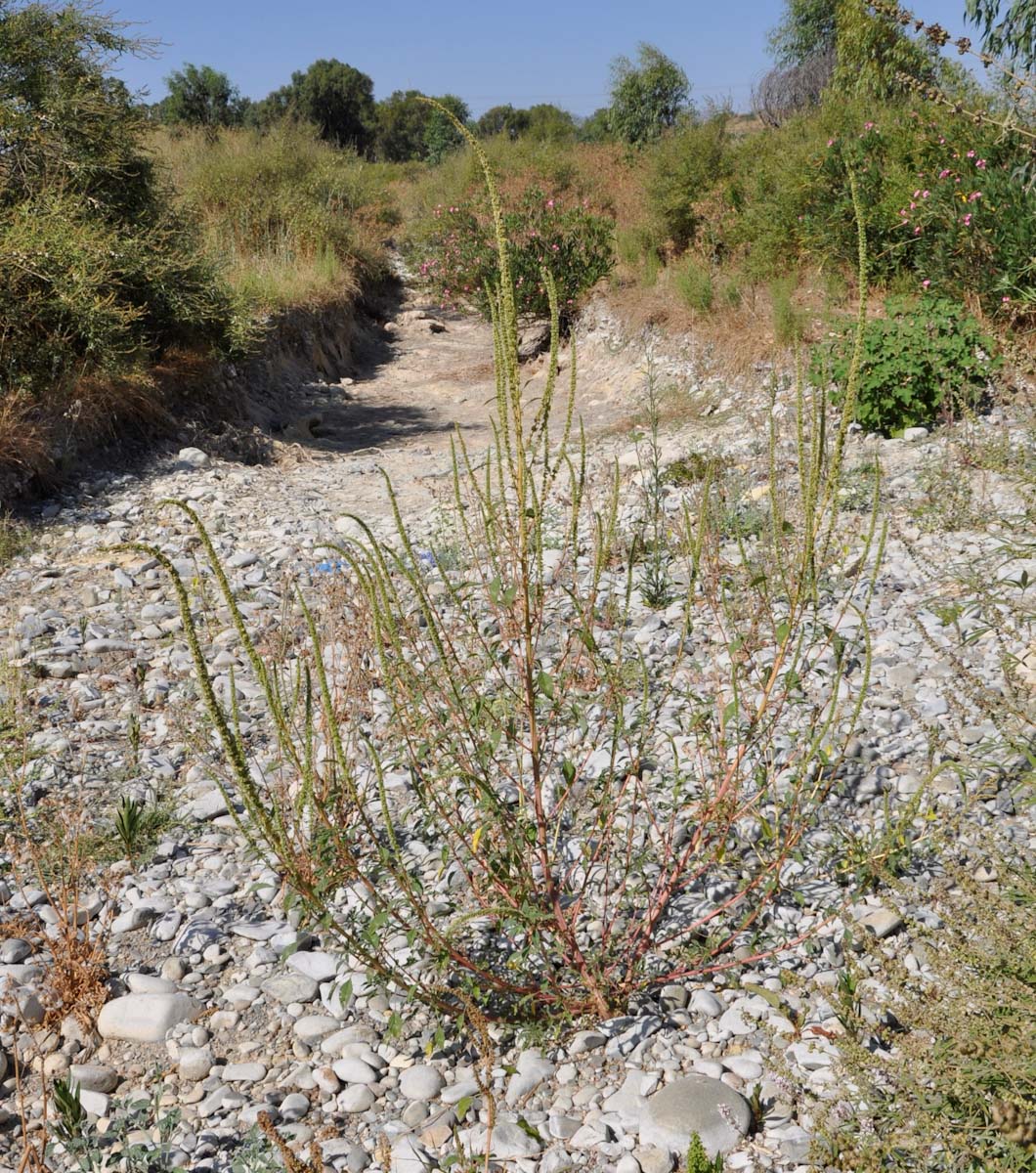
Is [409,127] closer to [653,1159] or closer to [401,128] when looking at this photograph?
[401,128]

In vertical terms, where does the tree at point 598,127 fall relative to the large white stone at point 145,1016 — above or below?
above

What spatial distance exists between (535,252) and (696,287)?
101 inches

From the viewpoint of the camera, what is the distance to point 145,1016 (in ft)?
7.93

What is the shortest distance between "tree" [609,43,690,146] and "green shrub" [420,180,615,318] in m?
16.9

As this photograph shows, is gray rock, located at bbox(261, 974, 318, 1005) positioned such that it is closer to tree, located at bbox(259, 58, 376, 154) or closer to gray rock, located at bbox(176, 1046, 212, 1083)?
gray rock, located at bbox(176, 1046, 212, 1083)

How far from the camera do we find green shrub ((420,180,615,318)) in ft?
39.9

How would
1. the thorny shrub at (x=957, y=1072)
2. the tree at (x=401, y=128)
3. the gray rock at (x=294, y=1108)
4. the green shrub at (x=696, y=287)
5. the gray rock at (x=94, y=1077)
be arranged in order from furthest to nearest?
the tree at (x=401, y=128), the green shrub at (x=696, y=287), the gray rock at (x=94, y=1077), the gray rock at (x=294, y=1108), the thorny shrub at (x=957, y=1072)

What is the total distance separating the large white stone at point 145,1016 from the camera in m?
2.40

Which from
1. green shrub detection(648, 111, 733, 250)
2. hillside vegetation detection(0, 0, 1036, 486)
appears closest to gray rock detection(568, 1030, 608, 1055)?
hillside vegetation detection(0, 0, 1036, 486)

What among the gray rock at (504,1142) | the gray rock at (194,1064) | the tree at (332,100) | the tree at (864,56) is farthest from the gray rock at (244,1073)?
the tree at (332,100)

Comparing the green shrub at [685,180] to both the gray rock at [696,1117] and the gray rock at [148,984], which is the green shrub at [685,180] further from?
the gray rock at [696,1117]

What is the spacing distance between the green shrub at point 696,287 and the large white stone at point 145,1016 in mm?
9230

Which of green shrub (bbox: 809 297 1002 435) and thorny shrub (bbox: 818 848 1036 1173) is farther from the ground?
green shrub (bbox: 809 297 1002 435)

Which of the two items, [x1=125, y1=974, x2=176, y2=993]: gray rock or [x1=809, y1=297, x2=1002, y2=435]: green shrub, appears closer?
[x1=125, y1=974, x2=176, y2=993]: gray rock
